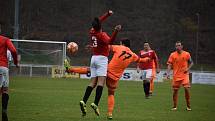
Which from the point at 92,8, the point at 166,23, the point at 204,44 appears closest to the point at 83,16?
the point at 92,8

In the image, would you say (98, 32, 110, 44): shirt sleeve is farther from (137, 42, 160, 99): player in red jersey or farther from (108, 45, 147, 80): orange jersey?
(137, 42, 160, 99): player in red jersey

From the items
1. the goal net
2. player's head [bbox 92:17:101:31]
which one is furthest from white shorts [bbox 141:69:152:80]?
the goal net

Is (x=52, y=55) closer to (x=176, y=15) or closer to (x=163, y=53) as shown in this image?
(x=163, y=53)

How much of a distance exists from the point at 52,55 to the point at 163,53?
1186 inches

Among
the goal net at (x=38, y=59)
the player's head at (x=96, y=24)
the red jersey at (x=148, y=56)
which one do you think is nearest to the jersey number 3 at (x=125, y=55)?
the player's head at (x=96, y=24)

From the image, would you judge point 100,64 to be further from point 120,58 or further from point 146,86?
point 146,86

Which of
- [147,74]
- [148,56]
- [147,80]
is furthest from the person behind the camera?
[147,74]

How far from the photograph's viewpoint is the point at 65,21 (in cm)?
8581

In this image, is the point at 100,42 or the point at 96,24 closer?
the point at 96,24

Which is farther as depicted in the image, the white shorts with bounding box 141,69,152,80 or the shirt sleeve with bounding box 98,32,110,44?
the white shorts with bounding box 141,69,152,80

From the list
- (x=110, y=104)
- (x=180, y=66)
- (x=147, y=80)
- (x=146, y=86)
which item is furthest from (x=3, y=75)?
(x=147, y=80)

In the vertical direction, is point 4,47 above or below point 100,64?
above

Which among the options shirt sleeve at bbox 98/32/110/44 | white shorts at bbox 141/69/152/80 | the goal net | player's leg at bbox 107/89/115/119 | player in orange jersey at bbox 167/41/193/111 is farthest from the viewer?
the goal net

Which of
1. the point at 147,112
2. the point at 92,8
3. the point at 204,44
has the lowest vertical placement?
the point at 147,112
